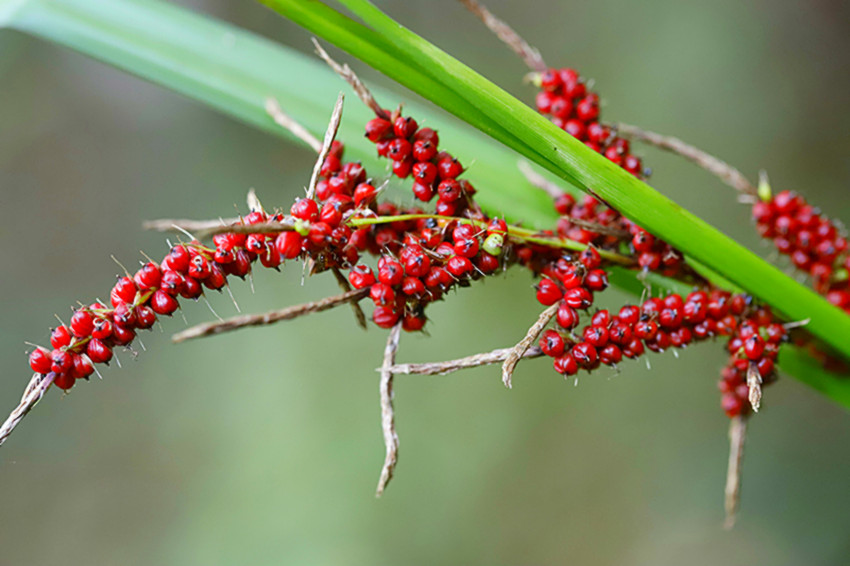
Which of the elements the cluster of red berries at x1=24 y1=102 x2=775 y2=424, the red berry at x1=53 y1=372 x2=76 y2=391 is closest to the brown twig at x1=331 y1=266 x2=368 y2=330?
the cluster of red berries at x1=24 y1=102 x2=775 y2=424

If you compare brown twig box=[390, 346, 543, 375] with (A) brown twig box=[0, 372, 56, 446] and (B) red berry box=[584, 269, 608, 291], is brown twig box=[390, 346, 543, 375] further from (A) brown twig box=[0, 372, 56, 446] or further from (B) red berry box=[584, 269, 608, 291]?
(A) brown twig box=[0, 372, 56, 446]

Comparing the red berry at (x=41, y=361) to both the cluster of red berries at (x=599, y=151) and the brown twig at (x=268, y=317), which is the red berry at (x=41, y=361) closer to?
the brown twig at (x=268, y=317)

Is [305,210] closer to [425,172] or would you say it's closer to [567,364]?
[425,172]

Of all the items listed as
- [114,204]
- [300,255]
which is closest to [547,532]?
[300,255]

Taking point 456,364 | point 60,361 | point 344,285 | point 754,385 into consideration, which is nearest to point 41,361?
point 60,361

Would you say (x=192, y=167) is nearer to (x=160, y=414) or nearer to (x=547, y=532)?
(x=160, y=414)

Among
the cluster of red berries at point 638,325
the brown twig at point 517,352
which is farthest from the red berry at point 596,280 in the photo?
the brown twig at point 517,352
